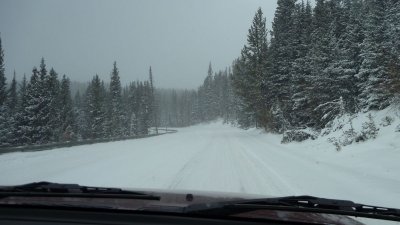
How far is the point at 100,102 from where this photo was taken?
2566 inches

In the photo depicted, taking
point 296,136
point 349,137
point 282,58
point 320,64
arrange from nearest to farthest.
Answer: point 349,137 < point 296,136 < point 320,64 < point 282,58

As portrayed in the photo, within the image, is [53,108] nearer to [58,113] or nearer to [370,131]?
[58,113]

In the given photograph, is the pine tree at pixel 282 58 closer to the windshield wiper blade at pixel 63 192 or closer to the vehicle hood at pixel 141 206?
the windshield wiper blade at pixel 63 192

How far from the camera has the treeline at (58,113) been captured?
160ft

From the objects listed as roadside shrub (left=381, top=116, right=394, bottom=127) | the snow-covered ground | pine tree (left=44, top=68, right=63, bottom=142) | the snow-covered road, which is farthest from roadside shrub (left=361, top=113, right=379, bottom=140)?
pine tree (left=44, top=68, right=63, bottom=142)

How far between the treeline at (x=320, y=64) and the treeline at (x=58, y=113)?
16723mm

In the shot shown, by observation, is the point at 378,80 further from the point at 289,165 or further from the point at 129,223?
the point at 129,223

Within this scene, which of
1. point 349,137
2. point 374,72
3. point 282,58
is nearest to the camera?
point 349,137

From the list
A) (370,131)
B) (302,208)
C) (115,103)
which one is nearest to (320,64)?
(370,131)

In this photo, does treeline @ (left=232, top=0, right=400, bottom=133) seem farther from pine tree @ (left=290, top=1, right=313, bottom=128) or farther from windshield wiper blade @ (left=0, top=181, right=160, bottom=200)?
windshield wiper blade @ (left=0, top=181, right=160, bottom=200)

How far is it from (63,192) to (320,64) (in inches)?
1043

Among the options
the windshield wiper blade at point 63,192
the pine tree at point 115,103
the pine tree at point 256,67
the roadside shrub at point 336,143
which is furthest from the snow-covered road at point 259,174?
the pine tree at point 115,103

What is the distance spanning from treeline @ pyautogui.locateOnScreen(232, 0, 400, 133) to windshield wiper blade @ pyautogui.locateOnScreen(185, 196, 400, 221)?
628 inches

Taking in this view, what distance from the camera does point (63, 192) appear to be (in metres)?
3.31
